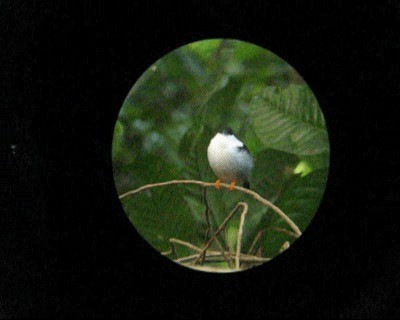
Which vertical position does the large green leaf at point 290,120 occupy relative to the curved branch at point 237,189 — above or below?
above

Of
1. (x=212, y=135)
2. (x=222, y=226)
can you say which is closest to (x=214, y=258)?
(x=222, y=226)

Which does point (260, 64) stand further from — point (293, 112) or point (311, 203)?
point (311, 203)

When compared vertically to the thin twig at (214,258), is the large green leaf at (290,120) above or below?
above

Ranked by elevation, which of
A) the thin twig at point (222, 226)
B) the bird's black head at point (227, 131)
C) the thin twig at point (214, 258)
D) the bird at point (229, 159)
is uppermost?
the bird's black head at point (227, 131)

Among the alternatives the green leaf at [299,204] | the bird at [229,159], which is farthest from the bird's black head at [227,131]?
the green leaf at [299,204]

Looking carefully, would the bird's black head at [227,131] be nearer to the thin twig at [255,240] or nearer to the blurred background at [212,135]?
the blurred background at [212,135]

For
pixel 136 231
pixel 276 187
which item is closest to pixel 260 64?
pixel 276 187

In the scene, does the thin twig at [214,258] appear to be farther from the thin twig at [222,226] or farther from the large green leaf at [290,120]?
the large green leaf at [290,120]

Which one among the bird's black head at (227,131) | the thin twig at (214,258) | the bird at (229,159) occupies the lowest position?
the thin twig at (214,258)

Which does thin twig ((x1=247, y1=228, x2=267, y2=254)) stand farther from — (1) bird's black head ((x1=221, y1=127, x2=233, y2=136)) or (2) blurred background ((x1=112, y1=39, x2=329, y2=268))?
(1) bird's black head ((x1=221, y1=127, x2=233, y2=136))
